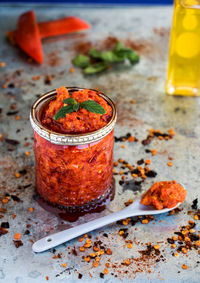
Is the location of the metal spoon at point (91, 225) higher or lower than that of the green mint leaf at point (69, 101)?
lower

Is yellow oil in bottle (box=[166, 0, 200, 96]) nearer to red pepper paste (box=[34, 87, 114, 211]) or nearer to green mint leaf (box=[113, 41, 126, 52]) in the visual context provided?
green mint leaf (box=[113, 41, 126, 52])

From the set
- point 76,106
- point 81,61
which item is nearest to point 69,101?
point 76,106

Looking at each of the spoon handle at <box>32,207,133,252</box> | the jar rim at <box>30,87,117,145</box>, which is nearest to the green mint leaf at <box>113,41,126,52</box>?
the jar rim at <box>30,87,117,145</box>

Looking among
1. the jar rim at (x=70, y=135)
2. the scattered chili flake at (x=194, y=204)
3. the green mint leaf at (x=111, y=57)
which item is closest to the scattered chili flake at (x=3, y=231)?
the jar rim at (x=70, y=135)

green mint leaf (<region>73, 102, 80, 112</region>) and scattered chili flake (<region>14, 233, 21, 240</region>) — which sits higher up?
green mint leaf (<region>73, 102, 80, 112</region>)

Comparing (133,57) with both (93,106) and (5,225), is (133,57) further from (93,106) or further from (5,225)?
(5,225)

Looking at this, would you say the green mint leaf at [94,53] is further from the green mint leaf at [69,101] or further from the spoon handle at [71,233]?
the spoon handle at [71,233]
